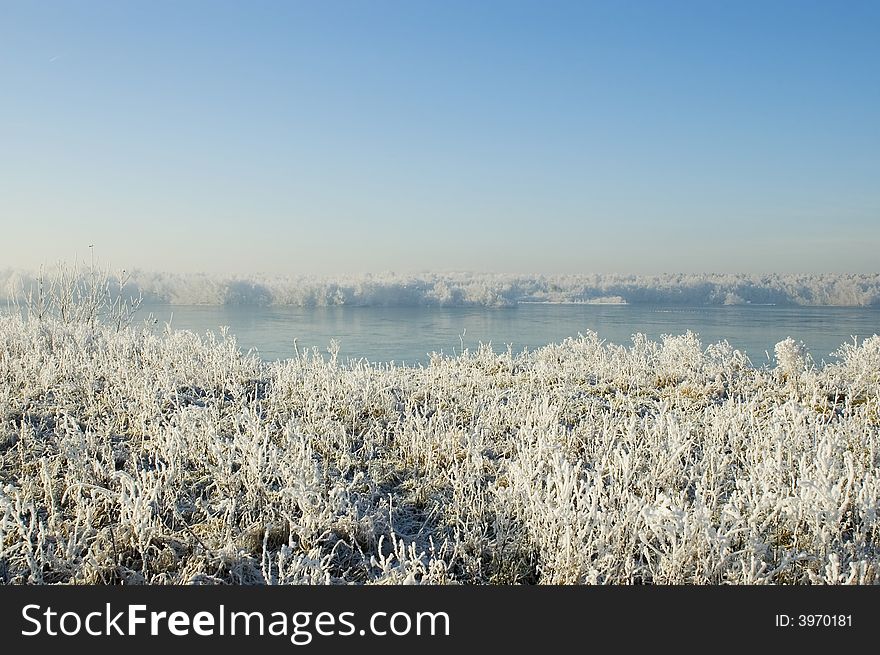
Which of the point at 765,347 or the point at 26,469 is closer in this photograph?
the point at 26,469

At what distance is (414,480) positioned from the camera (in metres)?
4.59

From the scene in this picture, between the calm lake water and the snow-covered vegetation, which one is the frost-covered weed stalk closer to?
the snow-covered vegetation

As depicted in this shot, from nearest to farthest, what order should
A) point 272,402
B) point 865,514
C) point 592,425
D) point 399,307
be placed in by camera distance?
point 865,514, point 592,425, point 272,402, point 399,307

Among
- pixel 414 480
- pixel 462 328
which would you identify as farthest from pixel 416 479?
pixel 462 328

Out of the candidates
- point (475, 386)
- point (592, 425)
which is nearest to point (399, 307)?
point (475, 386)

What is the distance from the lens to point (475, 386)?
7.86m

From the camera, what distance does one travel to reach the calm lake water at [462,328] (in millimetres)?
14453

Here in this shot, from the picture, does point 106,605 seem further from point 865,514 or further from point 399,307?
point 399,307

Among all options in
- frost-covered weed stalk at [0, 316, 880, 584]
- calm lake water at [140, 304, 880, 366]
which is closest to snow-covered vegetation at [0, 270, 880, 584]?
frost-covered weed stalk at [0, 316, 880, 584]

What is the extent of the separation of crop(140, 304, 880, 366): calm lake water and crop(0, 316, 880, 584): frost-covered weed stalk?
514 centimetres

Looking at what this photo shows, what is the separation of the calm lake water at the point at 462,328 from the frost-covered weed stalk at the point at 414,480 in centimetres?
514

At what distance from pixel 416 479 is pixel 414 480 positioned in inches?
2.2

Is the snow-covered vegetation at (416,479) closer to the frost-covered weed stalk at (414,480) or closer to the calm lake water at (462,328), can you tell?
the frost-covered weed stalk at (414,480)

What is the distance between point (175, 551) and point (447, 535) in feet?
5.19
